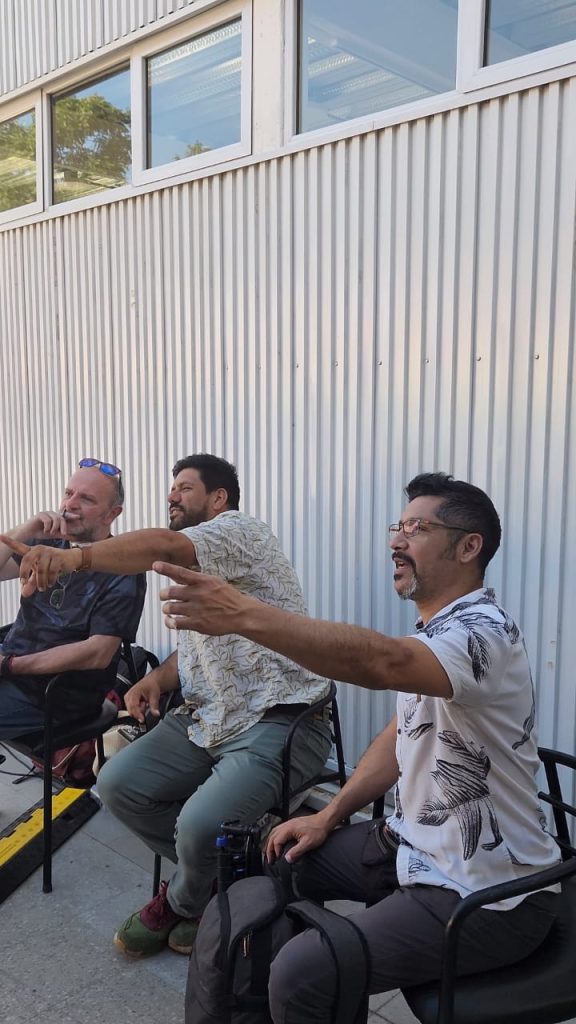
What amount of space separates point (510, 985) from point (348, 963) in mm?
362

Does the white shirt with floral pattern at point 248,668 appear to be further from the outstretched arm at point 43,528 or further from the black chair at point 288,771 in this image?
the outstretched arm at point 43,528

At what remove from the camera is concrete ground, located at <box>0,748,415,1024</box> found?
2545 millimetres

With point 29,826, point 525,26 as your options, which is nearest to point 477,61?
point 525,26

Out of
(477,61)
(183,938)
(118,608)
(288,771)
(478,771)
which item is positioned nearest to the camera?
(478,771)

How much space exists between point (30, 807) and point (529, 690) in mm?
2836

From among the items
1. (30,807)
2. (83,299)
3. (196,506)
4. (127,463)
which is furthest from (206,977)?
(83,299)

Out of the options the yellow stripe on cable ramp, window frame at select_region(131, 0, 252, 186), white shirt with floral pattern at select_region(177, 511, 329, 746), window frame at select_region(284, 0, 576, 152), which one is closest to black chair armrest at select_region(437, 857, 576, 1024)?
white shirt with floral pattern at select_region(177, 511, 329, 746)

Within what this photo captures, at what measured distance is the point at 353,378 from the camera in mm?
3584

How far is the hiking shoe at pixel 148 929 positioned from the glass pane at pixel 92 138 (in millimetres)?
3931

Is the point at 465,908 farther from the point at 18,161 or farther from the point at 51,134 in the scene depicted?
the point at 18,161

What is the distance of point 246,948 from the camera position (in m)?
1.89

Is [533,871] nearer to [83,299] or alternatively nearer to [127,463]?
[127,463]

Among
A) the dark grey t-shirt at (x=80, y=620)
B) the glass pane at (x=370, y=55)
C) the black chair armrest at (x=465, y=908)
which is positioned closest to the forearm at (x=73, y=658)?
the dark grey t-shirt at (x=80, y=620)

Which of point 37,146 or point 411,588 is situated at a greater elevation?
point 37,146
